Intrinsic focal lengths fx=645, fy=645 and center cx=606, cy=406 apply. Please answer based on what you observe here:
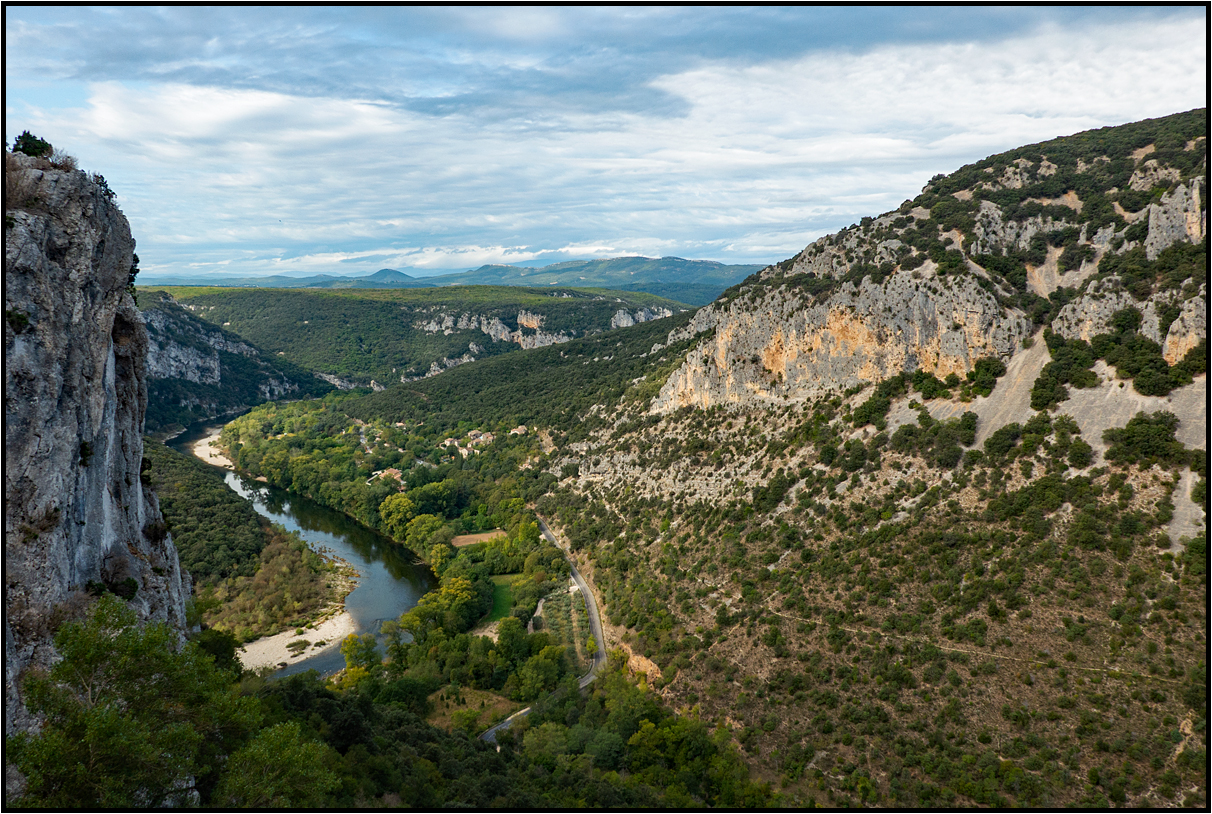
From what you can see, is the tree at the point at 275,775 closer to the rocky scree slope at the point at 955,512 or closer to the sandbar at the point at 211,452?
the rocky scree slope at the point at 955,512

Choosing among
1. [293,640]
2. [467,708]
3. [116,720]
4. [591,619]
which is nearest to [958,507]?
[591,619]

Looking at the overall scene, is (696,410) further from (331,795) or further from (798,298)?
(331,795)

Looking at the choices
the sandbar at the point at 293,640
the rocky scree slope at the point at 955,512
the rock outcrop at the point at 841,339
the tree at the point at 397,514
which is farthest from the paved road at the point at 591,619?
the sandbar at the point at 293,640

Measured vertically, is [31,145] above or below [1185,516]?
above

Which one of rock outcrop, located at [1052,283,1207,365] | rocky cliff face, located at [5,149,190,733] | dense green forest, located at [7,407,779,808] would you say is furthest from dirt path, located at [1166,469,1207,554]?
rocky cliff face, located at [5,149,190,733]

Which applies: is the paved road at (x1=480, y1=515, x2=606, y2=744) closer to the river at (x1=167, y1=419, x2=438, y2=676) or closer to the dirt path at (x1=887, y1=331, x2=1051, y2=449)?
the river at (x1=167, y1=419, x2=438, y2=676)

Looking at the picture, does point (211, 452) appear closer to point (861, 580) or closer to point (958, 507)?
point (861, 580)
